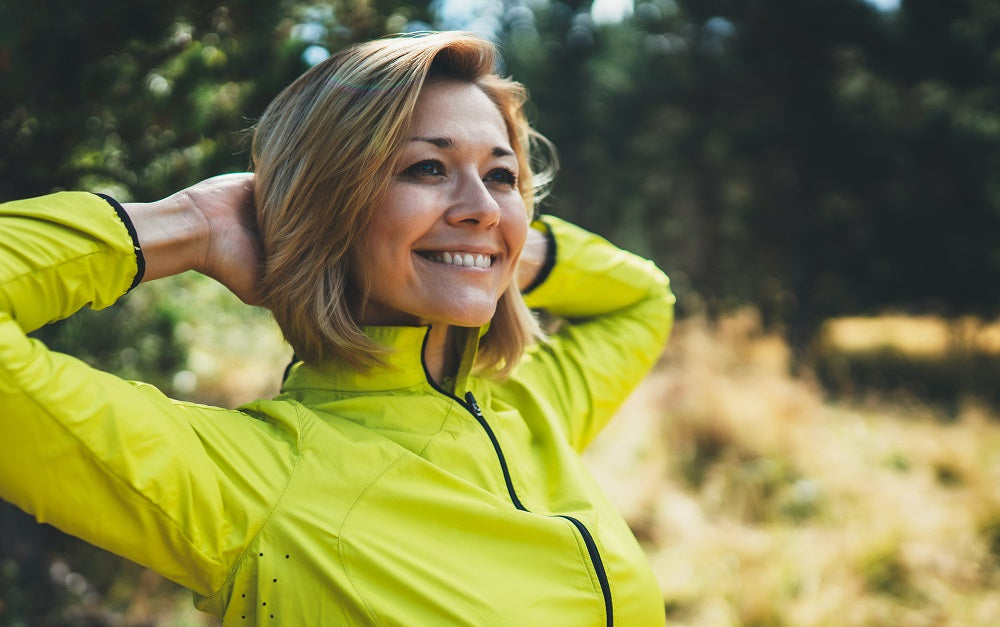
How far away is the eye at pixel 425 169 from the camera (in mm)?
1450

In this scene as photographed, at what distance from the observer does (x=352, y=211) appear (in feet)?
4.60

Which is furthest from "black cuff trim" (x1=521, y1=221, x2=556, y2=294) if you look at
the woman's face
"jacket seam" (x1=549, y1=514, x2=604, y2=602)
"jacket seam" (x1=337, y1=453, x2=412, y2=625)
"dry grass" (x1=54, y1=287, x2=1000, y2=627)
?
"dry grass" (x1=54, y1=287, x2=1000, y2=627)

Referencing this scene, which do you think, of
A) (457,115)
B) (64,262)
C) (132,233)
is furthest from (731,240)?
(64,262)

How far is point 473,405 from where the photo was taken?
1579 mm

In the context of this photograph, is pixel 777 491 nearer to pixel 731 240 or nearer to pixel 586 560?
pixel 586 560

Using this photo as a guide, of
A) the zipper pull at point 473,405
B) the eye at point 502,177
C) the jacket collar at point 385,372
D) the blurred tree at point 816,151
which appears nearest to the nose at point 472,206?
the eye at point 502,177

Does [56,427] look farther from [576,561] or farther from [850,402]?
[850,402]

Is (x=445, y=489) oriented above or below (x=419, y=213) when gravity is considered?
below

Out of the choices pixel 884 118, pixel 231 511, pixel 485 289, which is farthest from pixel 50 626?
pixel 884 118

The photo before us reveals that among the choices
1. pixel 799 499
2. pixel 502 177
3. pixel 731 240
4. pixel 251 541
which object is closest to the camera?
pixel 251 541

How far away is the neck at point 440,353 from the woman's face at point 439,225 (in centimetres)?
11

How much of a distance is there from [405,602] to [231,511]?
Result: 0.33 metres

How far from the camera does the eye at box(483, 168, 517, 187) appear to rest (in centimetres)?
157

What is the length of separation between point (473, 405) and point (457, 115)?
0.61 meters
